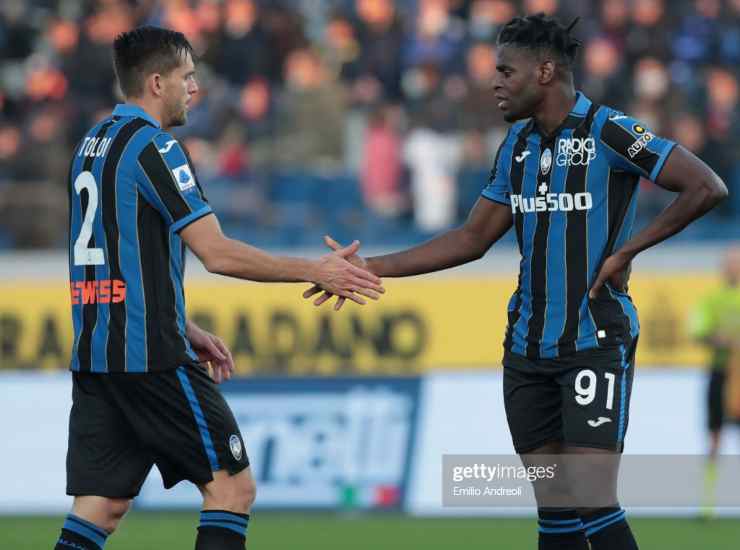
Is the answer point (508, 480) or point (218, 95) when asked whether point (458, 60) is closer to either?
point (218, 95)

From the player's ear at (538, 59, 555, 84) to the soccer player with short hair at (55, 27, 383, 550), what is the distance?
1305 mm

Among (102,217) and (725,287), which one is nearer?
(102,217)

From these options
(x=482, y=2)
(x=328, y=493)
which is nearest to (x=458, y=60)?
(x=482, y=2)

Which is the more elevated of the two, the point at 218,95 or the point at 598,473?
the point at 218,95

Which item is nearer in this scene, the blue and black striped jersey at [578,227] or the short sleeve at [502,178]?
the blue and black striped jersey at [578,227]

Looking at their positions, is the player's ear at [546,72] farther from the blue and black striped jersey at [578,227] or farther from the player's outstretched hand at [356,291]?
the player's outstretched hand at [356,291]

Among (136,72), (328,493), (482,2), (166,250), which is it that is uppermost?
(482,2)

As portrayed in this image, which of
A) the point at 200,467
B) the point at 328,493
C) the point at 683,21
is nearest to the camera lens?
the point at 200,467

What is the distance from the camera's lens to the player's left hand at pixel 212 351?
5898mm

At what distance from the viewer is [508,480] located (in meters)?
6.30

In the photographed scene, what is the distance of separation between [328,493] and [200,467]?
19.4 ft

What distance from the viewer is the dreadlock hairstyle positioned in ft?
19.0

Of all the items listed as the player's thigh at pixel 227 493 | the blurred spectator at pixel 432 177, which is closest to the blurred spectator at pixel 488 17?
the blurred spectator at pixel 432 177

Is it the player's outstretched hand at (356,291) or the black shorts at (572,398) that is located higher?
the player's outstretched hand at (356,291)
